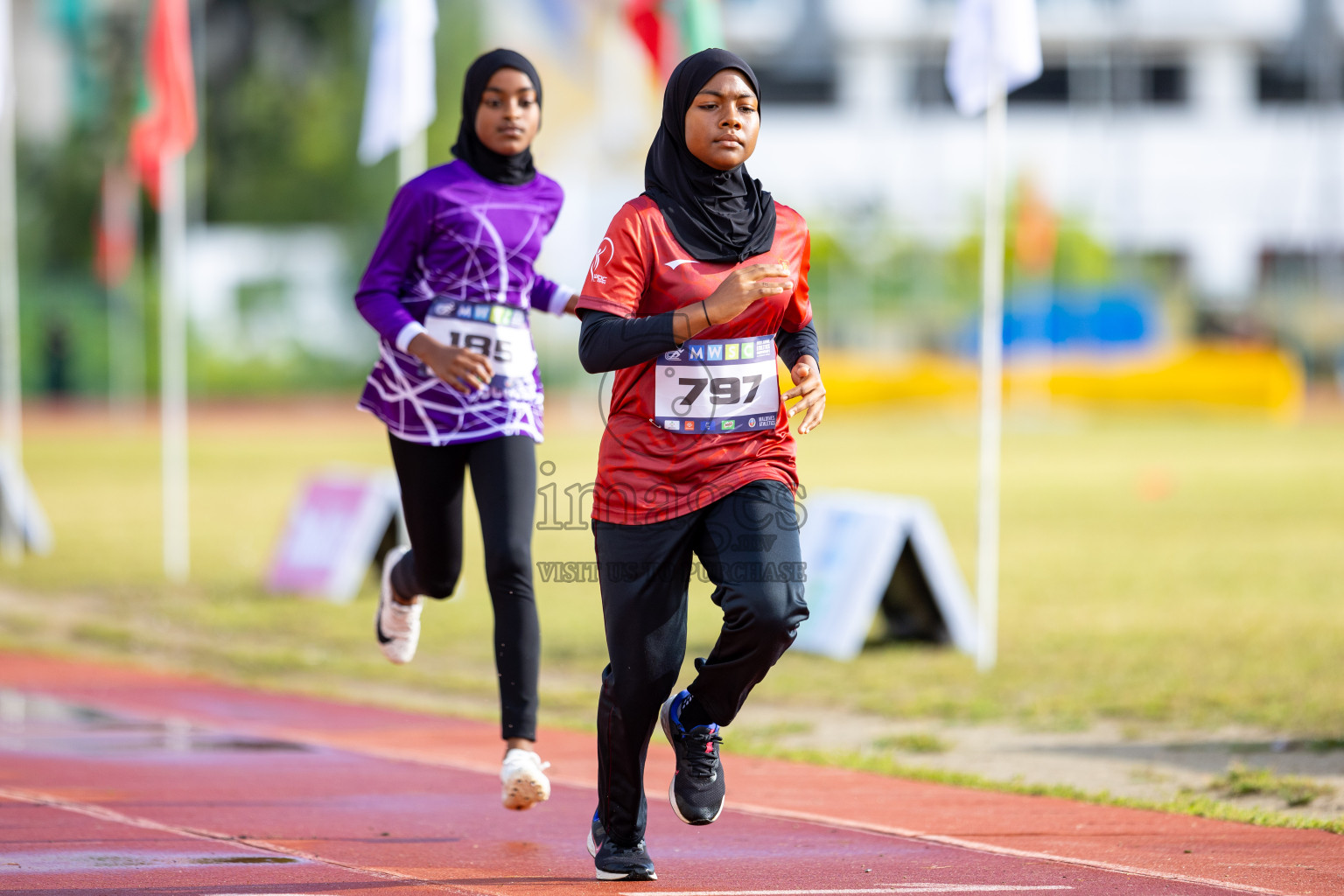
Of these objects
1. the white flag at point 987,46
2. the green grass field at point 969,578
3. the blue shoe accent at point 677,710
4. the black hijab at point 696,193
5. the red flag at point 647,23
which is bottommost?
the green grass field at point 969,578

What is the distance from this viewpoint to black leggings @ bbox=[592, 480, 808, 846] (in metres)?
4.25

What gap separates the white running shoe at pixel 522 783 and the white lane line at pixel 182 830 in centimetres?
52

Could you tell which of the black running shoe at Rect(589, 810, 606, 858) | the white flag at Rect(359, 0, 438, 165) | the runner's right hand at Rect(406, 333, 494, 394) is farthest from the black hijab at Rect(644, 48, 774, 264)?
the white flag at Rect(359, 0, 438, 165)

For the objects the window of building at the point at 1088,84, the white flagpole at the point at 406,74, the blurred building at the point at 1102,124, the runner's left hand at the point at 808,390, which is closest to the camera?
the runner's left hand at the point at 808,390

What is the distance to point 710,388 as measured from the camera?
4312 millimetres

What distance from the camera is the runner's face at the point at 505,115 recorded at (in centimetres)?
555

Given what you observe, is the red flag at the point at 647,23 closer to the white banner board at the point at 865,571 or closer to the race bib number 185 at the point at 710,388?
the white banner board at the point at 865,571

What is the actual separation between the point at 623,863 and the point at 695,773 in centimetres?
32

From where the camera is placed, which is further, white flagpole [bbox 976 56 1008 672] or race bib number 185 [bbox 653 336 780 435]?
white flagpole [bbox 976 56 1008 672]

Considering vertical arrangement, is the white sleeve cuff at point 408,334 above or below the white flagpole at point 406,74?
below

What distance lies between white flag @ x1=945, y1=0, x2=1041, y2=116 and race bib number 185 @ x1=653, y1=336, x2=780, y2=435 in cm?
468

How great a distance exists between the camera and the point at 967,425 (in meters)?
33.3

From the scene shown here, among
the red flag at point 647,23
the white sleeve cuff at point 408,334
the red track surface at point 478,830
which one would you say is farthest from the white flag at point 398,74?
the white sleeve cuff at point 408,334

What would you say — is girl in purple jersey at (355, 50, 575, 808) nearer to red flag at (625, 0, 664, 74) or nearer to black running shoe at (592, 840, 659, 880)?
black running shoe at (592, 840, 659, 880)
